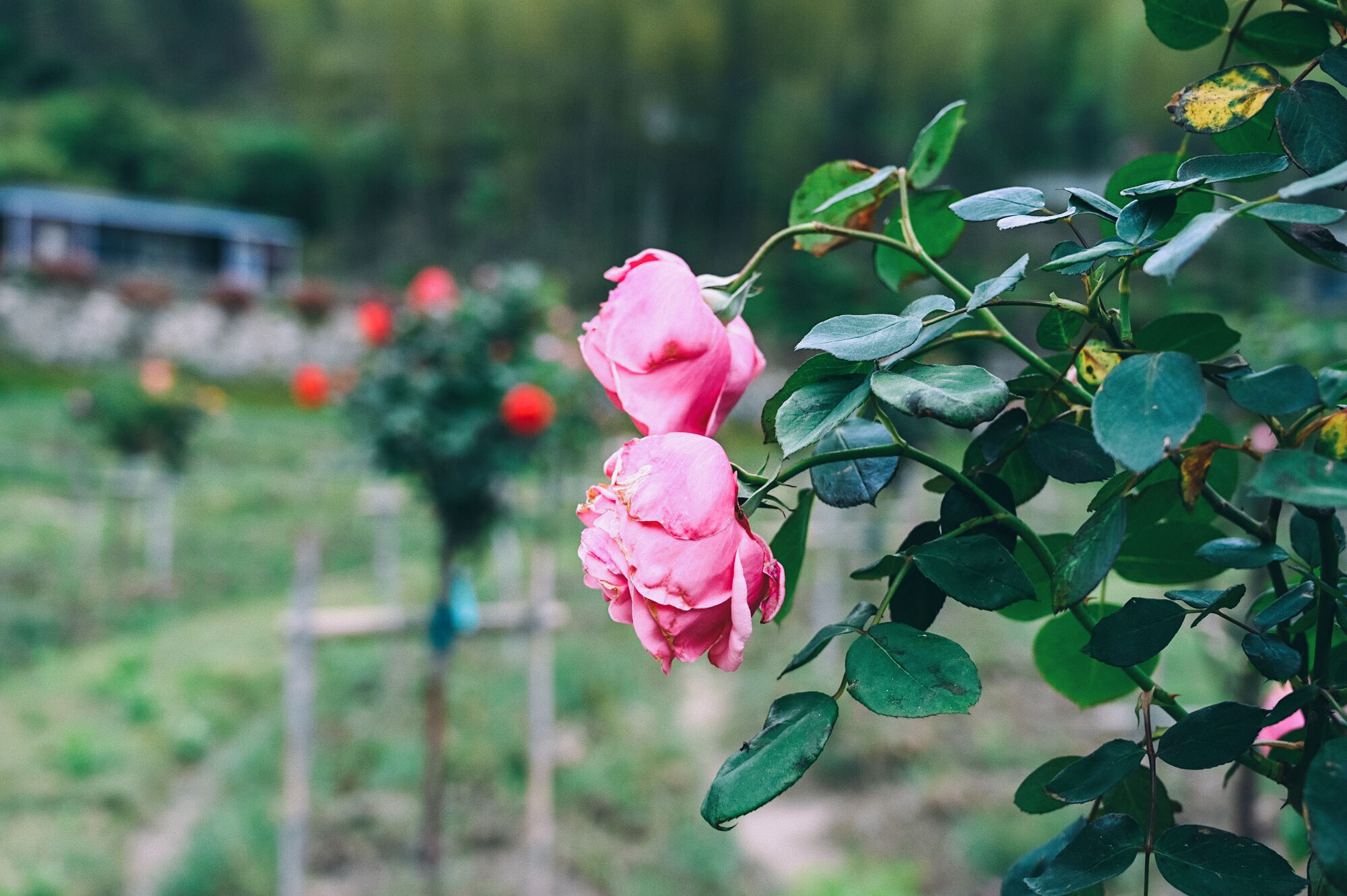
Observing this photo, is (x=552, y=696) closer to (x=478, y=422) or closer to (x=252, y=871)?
(x=252, y=871)

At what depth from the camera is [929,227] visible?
293 millimetres

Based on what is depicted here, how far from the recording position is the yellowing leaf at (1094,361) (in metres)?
0.25

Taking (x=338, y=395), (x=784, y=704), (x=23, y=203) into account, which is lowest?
(x=23, y=203)

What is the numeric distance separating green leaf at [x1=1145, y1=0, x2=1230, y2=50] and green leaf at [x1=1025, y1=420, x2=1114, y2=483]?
113 millimetres

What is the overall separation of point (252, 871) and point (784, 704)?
1.88 metres

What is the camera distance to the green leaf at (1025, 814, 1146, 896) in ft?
0.69

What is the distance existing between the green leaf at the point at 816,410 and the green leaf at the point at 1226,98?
11 cm

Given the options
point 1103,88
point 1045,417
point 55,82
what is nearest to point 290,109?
point 55,82

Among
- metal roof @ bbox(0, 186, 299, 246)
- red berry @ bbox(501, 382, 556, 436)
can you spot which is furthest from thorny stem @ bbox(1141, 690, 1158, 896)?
metal roof @ bbox(0, 186, 299, 246)

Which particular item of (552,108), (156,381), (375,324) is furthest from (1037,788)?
(552,108)

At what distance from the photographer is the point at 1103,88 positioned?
7555mm

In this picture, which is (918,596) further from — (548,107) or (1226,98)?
(548,107)

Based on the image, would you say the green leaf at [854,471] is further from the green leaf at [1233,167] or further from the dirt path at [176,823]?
the dirt path at [176,823]

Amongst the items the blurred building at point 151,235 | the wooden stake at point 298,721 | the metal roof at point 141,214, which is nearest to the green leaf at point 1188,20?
the wooden stake at point 298,721
